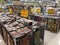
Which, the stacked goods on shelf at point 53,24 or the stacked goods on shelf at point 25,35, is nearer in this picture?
the stacked goods on shelf at point 25,35

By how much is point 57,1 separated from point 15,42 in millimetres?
4998

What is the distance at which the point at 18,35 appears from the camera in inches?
78.1

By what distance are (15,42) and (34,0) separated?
15.5 ft

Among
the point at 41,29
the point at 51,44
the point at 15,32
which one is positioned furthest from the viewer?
the point at 51,44

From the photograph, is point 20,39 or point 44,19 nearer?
point 20,39

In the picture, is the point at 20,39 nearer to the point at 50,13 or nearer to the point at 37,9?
the point at 50,13

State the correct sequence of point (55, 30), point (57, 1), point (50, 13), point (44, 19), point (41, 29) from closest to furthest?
point (41, 29) → point (55, 30) → point (44, 19) → point (50, 13) → point (57, 1)

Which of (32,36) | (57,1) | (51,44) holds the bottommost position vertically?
(51,44)

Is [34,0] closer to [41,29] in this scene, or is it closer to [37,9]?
[37,9]

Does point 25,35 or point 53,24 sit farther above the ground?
point 25,35

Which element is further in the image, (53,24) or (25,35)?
(53,24)

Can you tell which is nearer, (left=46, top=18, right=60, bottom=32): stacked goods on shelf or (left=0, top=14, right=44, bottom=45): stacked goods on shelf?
(left=0, top=14, right=44, bottom=45): stacked goods on shelf

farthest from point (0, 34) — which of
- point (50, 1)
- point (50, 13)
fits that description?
point (50, 1)

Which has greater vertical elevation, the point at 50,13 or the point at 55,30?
the point at 50,13
